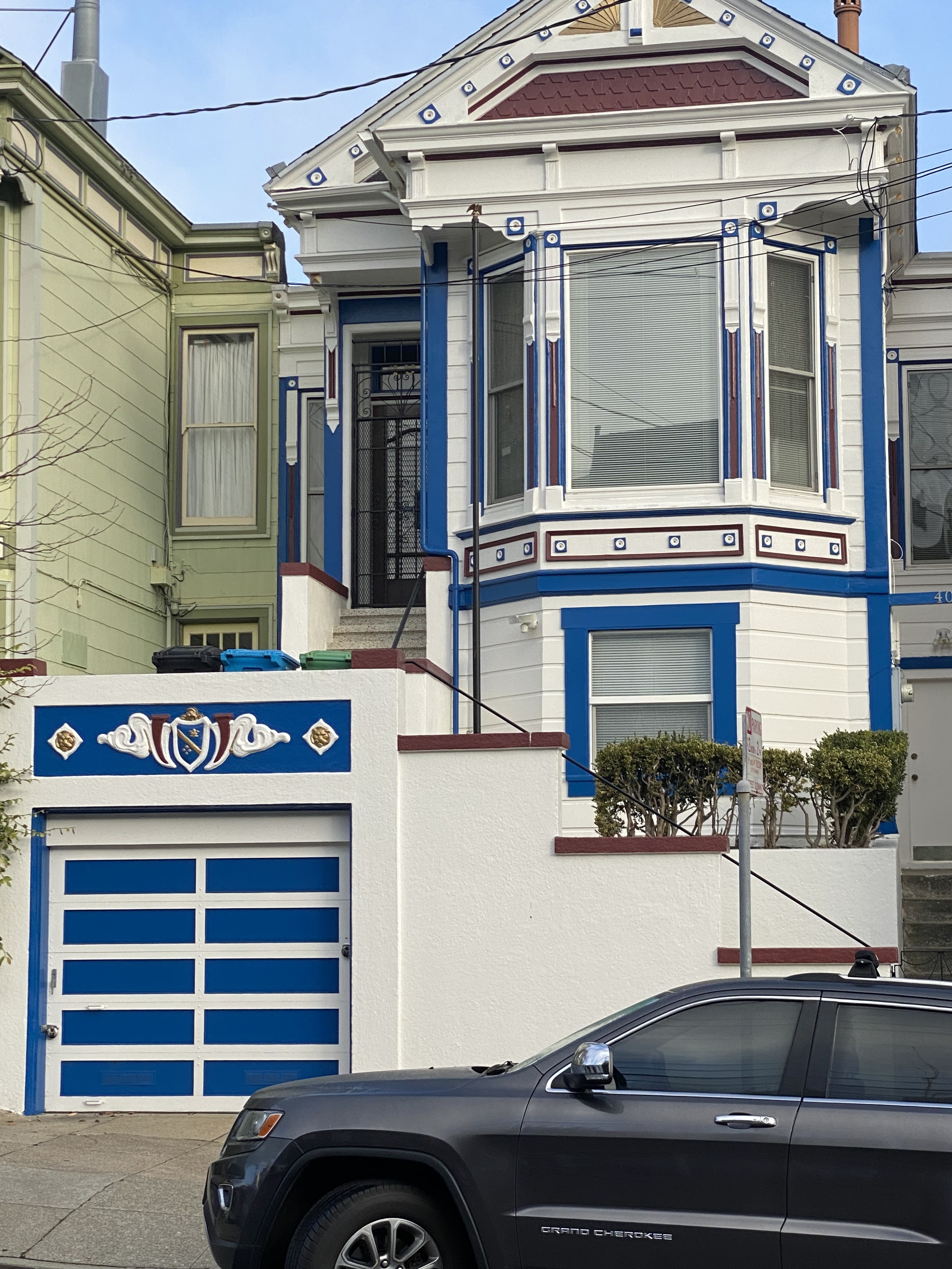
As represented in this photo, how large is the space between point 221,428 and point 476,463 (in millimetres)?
6071

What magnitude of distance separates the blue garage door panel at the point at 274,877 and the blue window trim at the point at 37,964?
1217mm

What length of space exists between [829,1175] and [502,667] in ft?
29.3

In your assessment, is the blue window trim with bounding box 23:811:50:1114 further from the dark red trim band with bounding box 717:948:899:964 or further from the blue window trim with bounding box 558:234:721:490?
the blue window trim with bounding box 558:234:721:490

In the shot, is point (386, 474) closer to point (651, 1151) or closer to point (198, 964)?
point (198, 964)

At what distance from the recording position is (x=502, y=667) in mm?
14789

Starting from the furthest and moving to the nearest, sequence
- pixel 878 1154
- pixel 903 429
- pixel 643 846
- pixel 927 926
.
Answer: pixel 903 429 < pixel 927 926 < pixel 643 846 < pixel 878 1154

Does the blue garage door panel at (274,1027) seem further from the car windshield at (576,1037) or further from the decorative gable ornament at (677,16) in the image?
the decorative gable ornament at (677,16)

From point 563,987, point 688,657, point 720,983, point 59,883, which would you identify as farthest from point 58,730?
point 720,983

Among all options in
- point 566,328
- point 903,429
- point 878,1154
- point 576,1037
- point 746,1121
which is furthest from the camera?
point 903,429

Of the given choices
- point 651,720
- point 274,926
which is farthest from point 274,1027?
point 651,720

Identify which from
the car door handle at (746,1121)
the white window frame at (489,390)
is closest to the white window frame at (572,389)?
the white window frame at (489,390)

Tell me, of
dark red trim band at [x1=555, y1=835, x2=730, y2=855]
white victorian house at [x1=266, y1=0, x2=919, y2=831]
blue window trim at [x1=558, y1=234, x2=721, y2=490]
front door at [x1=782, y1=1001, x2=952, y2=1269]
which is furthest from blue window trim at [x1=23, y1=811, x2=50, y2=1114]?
front door at [x1=782, y1=1001, x2=952, y2=1269]

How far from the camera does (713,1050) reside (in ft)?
21.3

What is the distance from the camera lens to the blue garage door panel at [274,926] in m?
11.8
